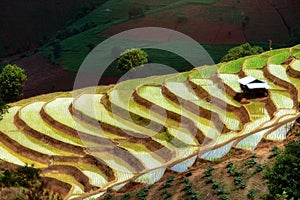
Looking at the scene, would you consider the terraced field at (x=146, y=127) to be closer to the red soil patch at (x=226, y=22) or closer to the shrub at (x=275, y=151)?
the shrub at (x=275, y=151)

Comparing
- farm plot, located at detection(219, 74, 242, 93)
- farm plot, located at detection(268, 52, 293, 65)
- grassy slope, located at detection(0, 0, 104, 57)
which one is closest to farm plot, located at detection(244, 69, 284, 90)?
farm plot, located at detection(219, 74, 242, 93)

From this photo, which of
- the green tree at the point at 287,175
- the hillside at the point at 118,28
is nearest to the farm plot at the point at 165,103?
the green tree at the point at 287,175

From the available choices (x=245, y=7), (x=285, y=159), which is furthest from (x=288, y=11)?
(x=285, y=159)

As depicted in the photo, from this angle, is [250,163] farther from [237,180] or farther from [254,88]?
[254,88]

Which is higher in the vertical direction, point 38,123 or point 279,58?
point 279,58

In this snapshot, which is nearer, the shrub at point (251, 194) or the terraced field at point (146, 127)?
the shrub at point (251, 194)

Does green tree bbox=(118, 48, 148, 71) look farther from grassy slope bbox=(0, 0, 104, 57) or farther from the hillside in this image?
grassy slope bbox=(0, 0, 104, 57)

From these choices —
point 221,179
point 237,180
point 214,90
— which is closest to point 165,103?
point 214,90
